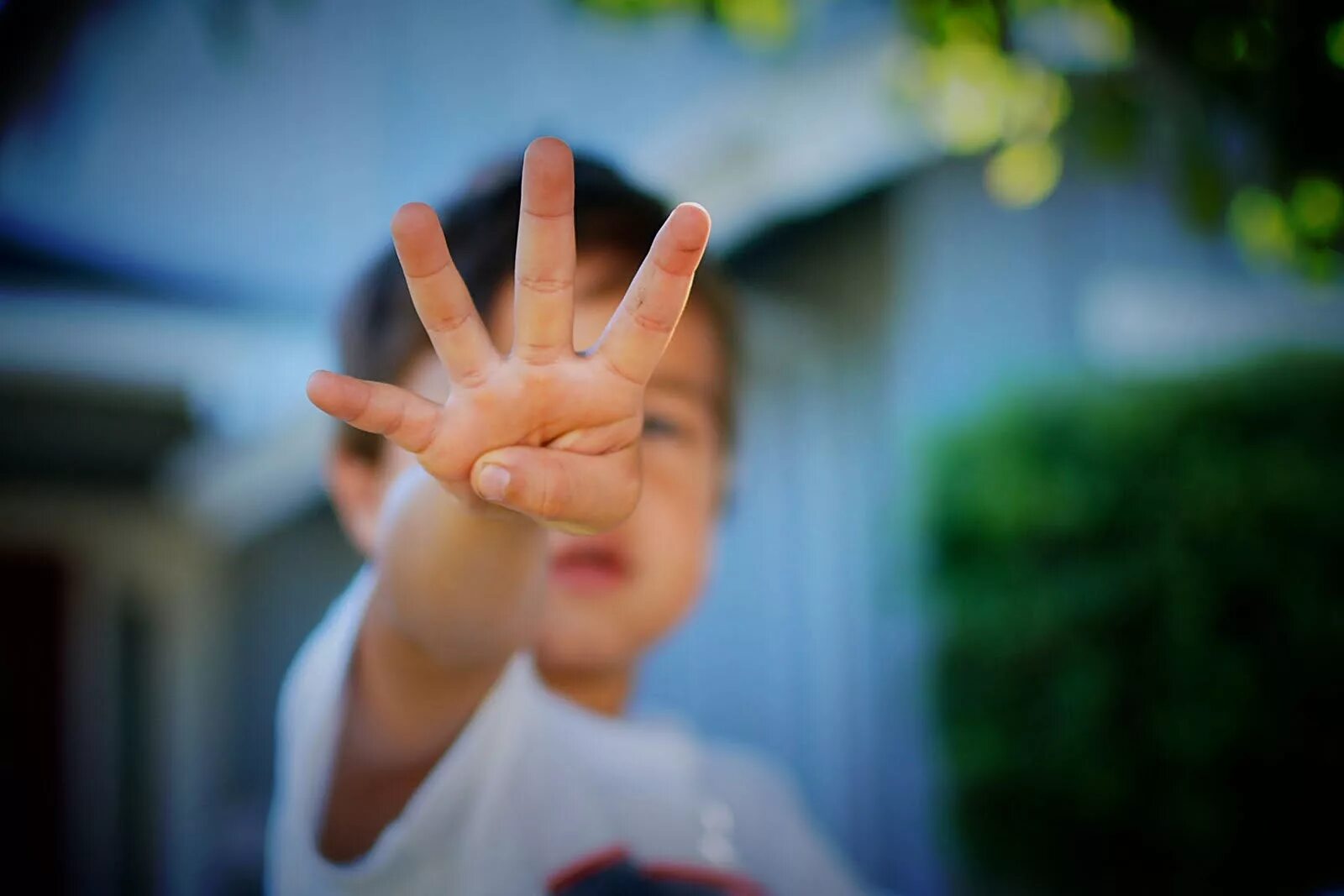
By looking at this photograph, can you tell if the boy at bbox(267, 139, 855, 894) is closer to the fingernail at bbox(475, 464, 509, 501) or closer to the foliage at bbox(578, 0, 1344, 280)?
the fingernail at bbox(475, 464, 509, 501)

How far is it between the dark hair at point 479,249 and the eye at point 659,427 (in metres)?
0.27

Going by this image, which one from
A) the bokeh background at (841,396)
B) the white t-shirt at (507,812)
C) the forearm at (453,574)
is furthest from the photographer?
the bokeh background at (841,396)

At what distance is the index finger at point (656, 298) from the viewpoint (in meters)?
0.87

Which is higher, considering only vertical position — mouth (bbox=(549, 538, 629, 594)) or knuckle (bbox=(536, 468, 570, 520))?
knuckle (bbox=(536, 468, 570, 520))

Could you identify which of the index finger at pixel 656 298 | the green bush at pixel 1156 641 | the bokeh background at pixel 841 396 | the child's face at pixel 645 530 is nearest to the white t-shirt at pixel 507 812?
the child's face at pixel 645 530

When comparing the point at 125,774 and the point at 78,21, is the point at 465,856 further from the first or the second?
the point at 125,774

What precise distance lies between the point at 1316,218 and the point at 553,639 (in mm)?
1704

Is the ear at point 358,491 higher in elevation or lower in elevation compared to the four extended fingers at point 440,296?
lower

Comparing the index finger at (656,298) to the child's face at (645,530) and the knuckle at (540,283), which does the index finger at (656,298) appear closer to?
the knuckle at (540,283)

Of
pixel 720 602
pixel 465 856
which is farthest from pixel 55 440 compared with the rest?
pixel 465 856

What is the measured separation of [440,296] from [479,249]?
518mm

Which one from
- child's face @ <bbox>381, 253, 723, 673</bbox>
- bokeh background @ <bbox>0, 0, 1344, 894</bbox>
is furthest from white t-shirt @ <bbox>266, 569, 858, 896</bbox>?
bokeh background @ <bbox>0, 0, 1344, 894</bbox>

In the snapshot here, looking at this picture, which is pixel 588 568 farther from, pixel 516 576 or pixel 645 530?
pixel 516 576

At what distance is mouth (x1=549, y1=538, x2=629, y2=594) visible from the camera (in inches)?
59.2
